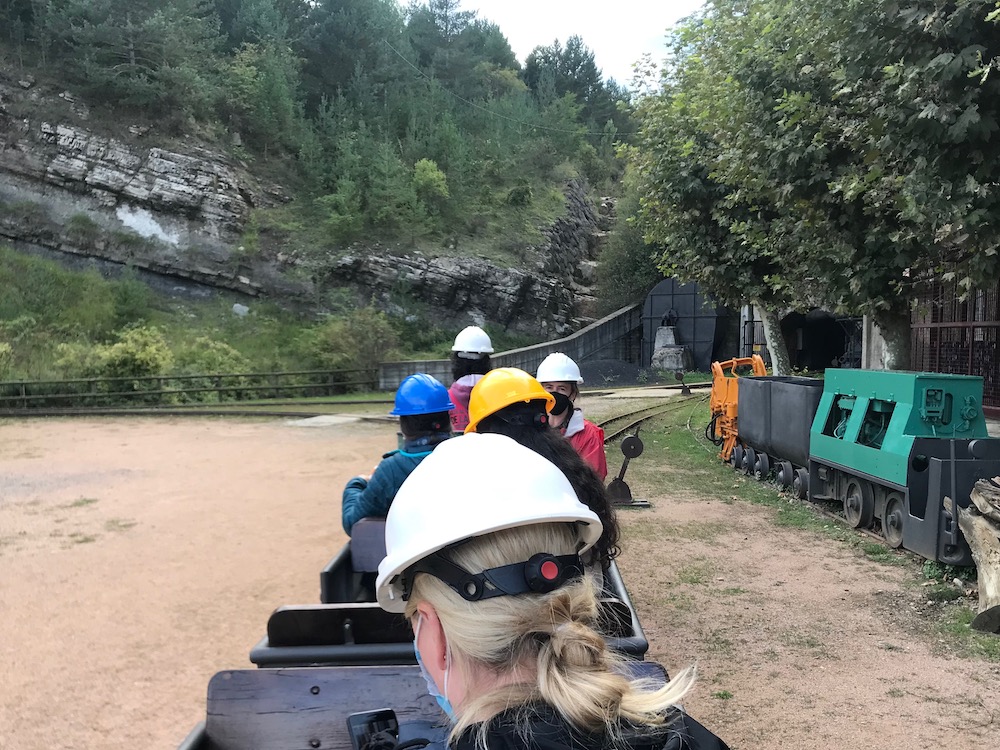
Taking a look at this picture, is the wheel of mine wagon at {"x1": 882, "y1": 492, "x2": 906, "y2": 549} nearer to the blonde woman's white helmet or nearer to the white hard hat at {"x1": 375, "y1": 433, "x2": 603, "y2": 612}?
the blonde woman's white helmet

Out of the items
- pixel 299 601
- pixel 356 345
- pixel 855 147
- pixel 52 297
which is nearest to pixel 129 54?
pixel 52 297

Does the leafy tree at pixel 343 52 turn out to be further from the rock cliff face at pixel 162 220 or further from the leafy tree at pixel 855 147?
the leafy tree at pixel 855 147

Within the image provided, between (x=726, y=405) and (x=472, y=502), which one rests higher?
(x=472, y=502)

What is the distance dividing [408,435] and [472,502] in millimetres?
2840

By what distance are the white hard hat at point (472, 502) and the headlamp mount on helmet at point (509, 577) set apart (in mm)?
51

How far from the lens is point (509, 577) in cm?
121

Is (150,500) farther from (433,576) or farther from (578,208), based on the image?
(578,208)

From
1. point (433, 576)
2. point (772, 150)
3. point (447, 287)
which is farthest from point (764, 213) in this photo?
point (447, 287)

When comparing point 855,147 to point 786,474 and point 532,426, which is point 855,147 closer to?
point 786,474

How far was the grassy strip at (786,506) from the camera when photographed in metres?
5.52

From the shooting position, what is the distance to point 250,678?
2.58 meters

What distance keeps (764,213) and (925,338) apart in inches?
184

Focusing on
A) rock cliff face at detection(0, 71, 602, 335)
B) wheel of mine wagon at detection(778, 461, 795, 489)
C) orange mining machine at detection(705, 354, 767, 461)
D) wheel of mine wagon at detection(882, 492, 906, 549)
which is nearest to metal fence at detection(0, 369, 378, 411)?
rock cliff face at detection(0, 71, 602, 335)

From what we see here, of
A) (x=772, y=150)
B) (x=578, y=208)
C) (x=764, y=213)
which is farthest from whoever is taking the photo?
(x=578, y=208)
